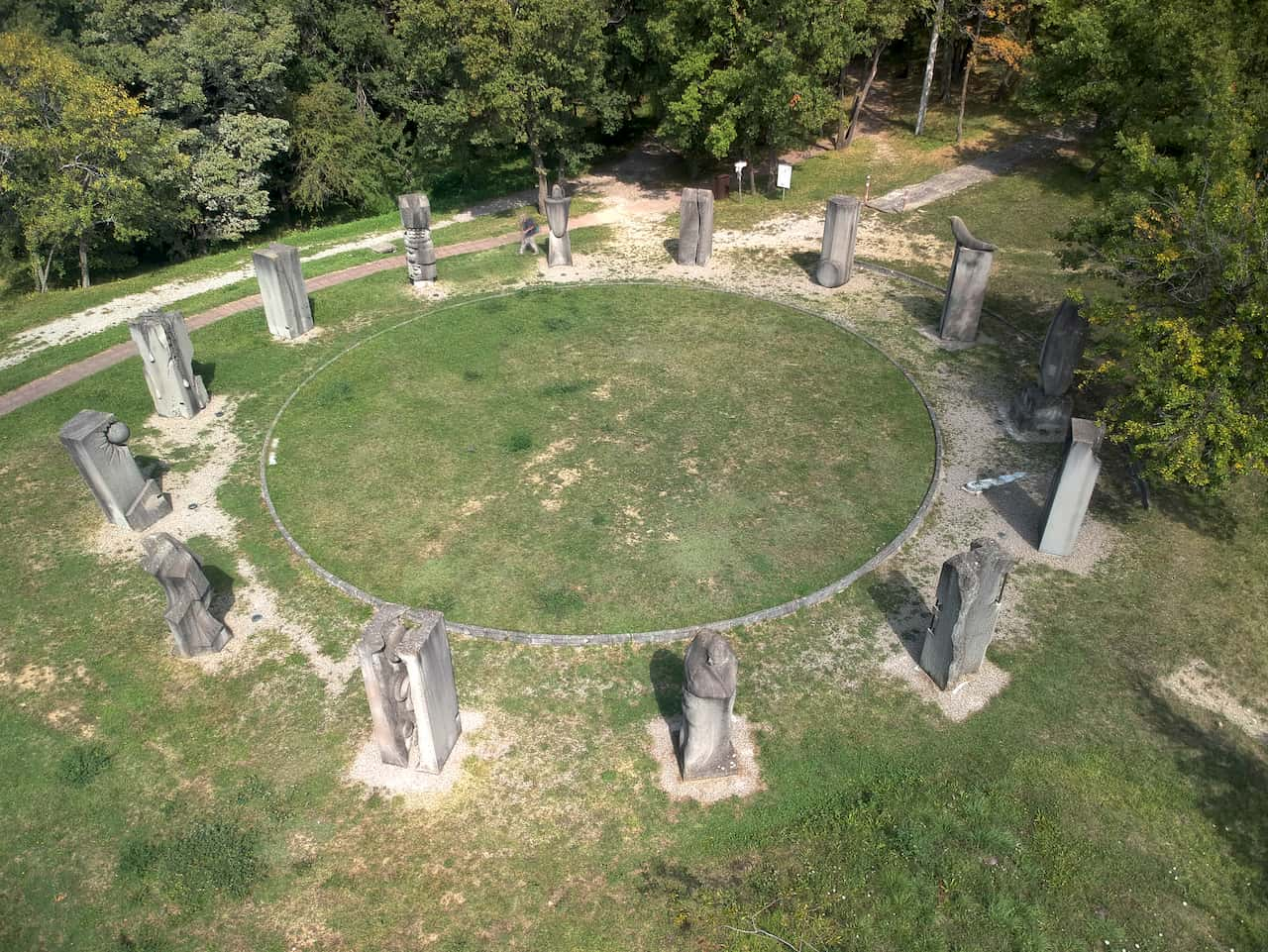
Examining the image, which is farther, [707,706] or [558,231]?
[558,231]

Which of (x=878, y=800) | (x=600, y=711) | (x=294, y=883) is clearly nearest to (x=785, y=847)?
(x=878, y=800)

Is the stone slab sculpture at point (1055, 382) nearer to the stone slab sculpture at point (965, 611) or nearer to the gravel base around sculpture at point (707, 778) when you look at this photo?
the stone slab sculpture at point (965, 611)

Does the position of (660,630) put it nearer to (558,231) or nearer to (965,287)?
(965,287)

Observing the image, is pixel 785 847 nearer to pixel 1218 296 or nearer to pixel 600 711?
pixel 600 711

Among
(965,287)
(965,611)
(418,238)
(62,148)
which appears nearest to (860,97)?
(965,287)

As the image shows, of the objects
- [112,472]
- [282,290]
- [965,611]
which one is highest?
[282,290]
